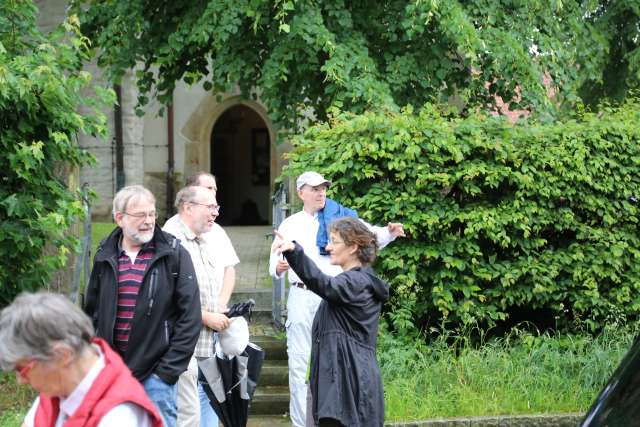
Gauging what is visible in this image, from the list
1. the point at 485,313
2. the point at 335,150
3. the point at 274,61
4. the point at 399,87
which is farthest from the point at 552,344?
the point at 274,61

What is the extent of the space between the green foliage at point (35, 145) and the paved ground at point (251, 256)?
8.35ft

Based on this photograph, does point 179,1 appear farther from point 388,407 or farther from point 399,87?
point 388,407

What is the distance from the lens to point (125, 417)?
2654 mm

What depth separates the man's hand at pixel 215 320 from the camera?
226 inches

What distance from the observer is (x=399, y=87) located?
36.6ft

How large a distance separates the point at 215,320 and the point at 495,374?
3.24 m

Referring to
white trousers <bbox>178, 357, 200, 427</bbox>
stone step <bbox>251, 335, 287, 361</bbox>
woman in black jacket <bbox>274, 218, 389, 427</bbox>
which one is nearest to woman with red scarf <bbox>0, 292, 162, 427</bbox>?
woman in black jacket <bbox>274, 218, 389, 427</bbox>

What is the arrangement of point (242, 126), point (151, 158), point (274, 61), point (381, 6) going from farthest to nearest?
point (242, 126) < point (151, 158) < point (381, 6) < point (274, 61)

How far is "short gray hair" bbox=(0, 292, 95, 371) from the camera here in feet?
8.66

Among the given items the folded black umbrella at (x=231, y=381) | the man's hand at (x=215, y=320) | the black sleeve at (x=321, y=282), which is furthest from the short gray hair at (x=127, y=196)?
the folded black umbrella at (x=231, y=381)

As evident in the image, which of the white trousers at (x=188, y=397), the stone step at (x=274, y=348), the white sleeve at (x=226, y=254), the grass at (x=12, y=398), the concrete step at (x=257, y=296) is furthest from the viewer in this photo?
the concrete step at (x=257, y=296)

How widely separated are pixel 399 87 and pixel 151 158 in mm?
9212

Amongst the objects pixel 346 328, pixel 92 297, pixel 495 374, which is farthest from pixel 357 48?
pixel 92 297

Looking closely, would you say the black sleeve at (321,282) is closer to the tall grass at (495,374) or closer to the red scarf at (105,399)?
the red scarf at (105,399)
